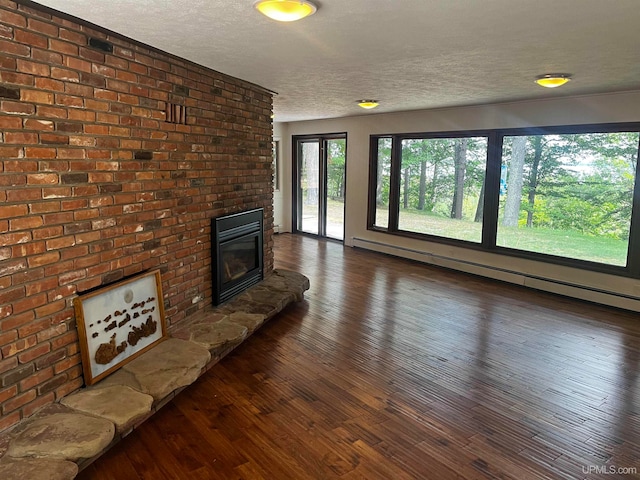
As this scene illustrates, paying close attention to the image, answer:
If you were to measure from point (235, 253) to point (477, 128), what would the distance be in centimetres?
378

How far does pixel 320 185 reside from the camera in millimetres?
8602

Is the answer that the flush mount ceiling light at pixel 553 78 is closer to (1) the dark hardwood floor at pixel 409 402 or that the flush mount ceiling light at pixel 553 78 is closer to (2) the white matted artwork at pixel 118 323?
(1) the dark hardwood floor at pixel 409 402

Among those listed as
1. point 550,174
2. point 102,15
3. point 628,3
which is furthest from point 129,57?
point 550,174

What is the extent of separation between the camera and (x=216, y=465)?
223 cm

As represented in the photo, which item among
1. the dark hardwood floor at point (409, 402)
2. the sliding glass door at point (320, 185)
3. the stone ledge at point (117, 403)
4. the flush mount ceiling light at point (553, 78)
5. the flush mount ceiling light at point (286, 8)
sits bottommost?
the dark hardwood floor at point (409, 402)

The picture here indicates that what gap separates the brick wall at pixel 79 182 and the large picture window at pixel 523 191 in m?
3.93

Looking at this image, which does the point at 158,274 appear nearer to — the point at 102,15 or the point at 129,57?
the point at 129,57

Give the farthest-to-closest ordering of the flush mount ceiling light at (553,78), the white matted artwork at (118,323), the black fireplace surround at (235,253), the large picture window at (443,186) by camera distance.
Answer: the large picture window at (443,186) → the black fireplace surround at (235,253) → the flush mount ceiling light at (553,78) → the white matted artwork at (118,323)

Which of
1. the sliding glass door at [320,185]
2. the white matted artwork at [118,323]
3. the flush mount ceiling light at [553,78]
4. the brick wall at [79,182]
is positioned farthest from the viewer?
the sliding glass door at [320,185]

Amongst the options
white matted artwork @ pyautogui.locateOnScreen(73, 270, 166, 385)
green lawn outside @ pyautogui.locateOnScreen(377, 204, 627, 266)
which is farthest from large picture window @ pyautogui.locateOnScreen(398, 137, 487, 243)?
white matted artwork @ pyautogui.locateOnScreen(73, 270, 166, 385)

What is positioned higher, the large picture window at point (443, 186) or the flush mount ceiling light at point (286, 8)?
the flush mount ceiling light at point (286, 8)

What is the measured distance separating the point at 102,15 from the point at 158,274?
67.6 inches

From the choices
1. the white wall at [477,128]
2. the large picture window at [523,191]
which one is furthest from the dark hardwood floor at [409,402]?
the large picture window at [523,191]

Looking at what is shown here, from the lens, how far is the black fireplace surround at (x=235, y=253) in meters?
3.94
